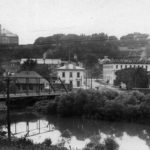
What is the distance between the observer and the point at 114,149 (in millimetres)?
16469

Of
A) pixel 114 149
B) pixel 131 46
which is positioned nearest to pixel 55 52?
pixel 131 46

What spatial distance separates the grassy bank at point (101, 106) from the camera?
2802 cm

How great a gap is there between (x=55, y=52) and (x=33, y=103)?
34.3 metres

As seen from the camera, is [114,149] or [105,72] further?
[105,72]

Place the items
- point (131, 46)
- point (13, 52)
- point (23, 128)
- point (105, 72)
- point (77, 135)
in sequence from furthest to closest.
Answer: point (131, 46), point (105, 72), point (13, 52), point (23, 128), point (77, 135)

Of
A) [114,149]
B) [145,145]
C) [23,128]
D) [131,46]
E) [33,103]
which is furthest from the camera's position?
[131,46]

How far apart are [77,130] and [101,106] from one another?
5391 millimetres

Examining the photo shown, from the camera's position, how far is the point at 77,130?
24.1m

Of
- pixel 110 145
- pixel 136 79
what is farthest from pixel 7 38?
pixel 110 145

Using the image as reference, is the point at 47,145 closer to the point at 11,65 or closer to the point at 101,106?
the point at 101,106

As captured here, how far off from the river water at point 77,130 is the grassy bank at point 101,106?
1.10 meters

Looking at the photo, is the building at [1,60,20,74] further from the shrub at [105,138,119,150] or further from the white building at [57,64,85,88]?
the shrub at [105,138,119,150]

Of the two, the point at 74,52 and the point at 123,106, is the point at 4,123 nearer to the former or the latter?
the point at 123,106

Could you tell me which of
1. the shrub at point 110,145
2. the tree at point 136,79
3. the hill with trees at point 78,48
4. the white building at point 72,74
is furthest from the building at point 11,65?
the shrub at point 110,145
